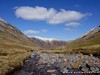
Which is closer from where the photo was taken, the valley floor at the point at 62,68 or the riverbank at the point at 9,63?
the riverbank at the point at 9,63

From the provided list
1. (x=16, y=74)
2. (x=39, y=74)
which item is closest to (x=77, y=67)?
(x=39, y=74)

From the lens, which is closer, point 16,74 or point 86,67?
point 16,74

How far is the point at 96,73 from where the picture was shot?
3572 centimetres

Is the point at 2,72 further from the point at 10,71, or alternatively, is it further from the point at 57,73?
the point at 57,73

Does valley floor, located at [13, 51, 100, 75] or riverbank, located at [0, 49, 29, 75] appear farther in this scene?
valley floor, located at [13, 51, 100, 75]

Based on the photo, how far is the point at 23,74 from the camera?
36375mm

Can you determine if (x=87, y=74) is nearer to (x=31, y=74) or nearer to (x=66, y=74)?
(x=66, y=74)

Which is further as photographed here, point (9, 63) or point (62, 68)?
point (62, 68)

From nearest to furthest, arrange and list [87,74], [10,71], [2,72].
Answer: [2,72]
[10,71]
[87,74]

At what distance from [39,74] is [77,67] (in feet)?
36.1

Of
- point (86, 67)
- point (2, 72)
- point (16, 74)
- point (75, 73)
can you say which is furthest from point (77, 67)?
point (2, 72)

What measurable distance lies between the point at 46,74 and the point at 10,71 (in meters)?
6.29

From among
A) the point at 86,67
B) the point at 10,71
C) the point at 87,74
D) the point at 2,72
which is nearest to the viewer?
the point at 2,72

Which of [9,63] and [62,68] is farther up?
[9,63]
